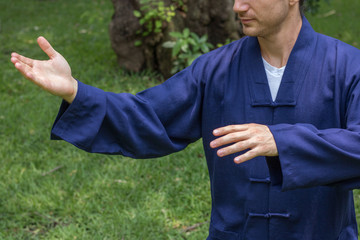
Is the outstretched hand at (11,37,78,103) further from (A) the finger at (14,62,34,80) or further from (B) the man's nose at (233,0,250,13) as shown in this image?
(B) the man's nose at (233,0,250,13)

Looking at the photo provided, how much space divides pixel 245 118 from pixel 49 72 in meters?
0.82

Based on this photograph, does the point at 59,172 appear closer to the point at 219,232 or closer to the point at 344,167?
the point at 219,232

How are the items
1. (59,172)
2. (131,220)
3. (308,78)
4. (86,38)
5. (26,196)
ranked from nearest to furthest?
(308,78)
(131,220)
(26,196)
(59,172)
(86,38)

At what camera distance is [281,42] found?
2086 mm

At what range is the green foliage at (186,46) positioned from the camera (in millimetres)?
5066

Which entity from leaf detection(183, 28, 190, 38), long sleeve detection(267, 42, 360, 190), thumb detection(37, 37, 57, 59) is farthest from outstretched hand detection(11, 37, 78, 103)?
leaf detection(183, 28, 190, 38)

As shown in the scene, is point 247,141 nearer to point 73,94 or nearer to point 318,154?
point 318,154

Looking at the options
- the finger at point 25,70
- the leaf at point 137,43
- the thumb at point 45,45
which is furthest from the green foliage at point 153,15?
the finger at point 25,70

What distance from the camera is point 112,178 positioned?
12.9 feet

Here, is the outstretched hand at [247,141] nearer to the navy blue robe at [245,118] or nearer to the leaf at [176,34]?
the navy blue robe at [245,118]

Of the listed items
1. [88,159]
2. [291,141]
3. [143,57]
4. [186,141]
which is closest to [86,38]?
[143,57]

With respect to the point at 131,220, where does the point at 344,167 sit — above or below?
above

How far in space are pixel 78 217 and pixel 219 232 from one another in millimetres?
1588

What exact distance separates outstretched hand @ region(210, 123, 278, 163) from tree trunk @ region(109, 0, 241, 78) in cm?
391
